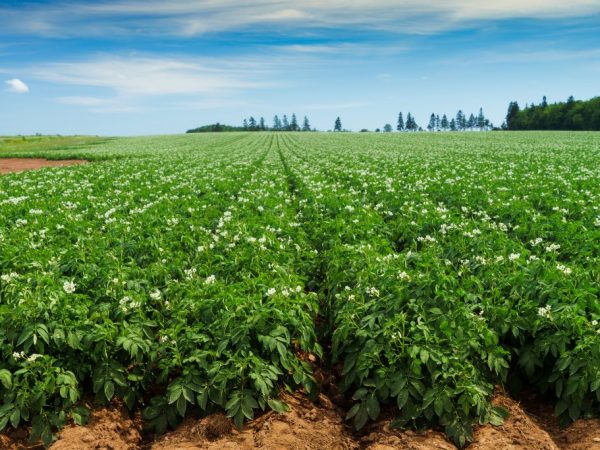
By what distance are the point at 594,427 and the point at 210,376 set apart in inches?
151

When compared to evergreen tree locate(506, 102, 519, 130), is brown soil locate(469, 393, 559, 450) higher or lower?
lower

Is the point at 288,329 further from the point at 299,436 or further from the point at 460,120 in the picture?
the point at 460,120

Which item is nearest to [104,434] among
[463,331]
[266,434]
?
[266,434]

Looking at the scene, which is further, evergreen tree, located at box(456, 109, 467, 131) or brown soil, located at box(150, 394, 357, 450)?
evergreen tree, located at box(456, 109, 467, 131)

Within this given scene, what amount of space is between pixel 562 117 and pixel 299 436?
435ft

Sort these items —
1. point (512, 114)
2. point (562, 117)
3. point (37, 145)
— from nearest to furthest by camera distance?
point (37, 145), point (562, 117), point (512, 114)

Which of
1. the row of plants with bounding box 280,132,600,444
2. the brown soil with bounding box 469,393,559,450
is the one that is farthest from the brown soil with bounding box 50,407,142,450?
the brown soil with bounding box 469,393,559,450

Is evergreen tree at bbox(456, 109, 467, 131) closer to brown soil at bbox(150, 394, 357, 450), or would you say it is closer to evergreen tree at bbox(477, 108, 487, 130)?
evergreen tree at bbox(477, 108, 487, 130)

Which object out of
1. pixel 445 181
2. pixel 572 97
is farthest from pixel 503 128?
pixel 445 181

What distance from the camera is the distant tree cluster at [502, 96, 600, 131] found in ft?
356

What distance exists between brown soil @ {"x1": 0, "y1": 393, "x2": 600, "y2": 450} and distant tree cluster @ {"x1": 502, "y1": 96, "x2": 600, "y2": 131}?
400 ft

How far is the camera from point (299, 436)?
15.5 feet

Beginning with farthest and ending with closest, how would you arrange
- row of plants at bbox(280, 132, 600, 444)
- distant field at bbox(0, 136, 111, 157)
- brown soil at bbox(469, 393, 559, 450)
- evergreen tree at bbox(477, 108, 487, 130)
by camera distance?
evergreen tree at bbox(477, 108, 487, 130) < distant field at bbox(0, 136, 111, 157) < row of plants at bbox(280, 132, 600, 444) < brown soil at bbox(469, 393, 559, 450)

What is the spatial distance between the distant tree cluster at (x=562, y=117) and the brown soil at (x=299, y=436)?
400ft
